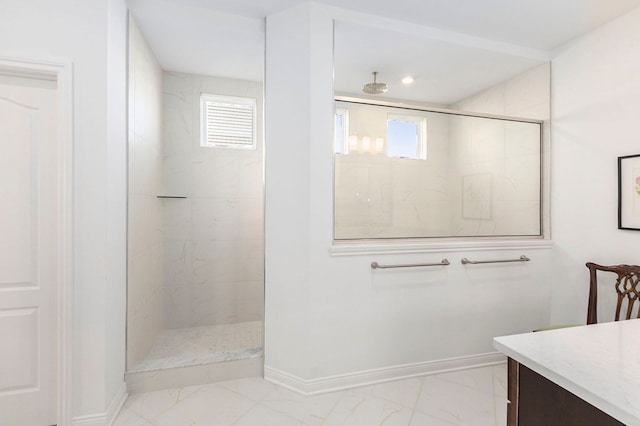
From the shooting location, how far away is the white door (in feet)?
5.75

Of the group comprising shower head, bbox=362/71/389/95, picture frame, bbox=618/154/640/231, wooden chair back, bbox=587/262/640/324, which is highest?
shower head, bbox=362/71/389/95

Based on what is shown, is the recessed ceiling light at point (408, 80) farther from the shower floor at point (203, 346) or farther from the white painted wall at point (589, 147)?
the shower floor at point (203, 346)

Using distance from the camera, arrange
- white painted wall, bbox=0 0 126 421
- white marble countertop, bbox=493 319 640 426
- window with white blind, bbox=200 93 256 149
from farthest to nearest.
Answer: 1. window with white blind, bbox=200 93 256 149
2. white painted wall, bbox=0 0 126 421
3. white marble countertop, bbox=493 319 640 426

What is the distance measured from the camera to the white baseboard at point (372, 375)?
2.16m

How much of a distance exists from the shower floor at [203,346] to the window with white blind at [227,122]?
1.77 m

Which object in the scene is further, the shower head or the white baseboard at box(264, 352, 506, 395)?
the shower head

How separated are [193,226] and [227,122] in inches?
42.2

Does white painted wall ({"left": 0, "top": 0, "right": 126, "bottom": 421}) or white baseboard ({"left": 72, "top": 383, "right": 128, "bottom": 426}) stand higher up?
white painted wall ({"left": 0, "top": 0, "right": 126, "bottom": 421})

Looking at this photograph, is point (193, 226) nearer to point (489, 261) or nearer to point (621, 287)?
point (489, 261)

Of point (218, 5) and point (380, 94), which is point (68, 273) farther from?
point (380, 94)

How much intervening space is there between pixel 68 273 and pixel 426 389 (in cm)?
225

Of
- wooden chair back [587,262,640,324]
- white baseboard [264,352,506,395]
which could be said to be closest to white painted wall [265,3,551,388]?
white baseboard [264,352,506,395]

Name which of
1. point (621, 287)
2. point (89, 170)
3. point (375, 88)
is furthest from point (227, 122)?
point (621, 287)

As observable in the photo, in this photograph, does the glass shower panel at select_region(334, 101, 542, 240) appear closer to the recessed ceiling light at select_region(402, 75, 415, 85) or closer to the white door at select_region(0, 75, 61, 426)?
the recessed ceiling light at select_region(402, 75, 415, 85)
